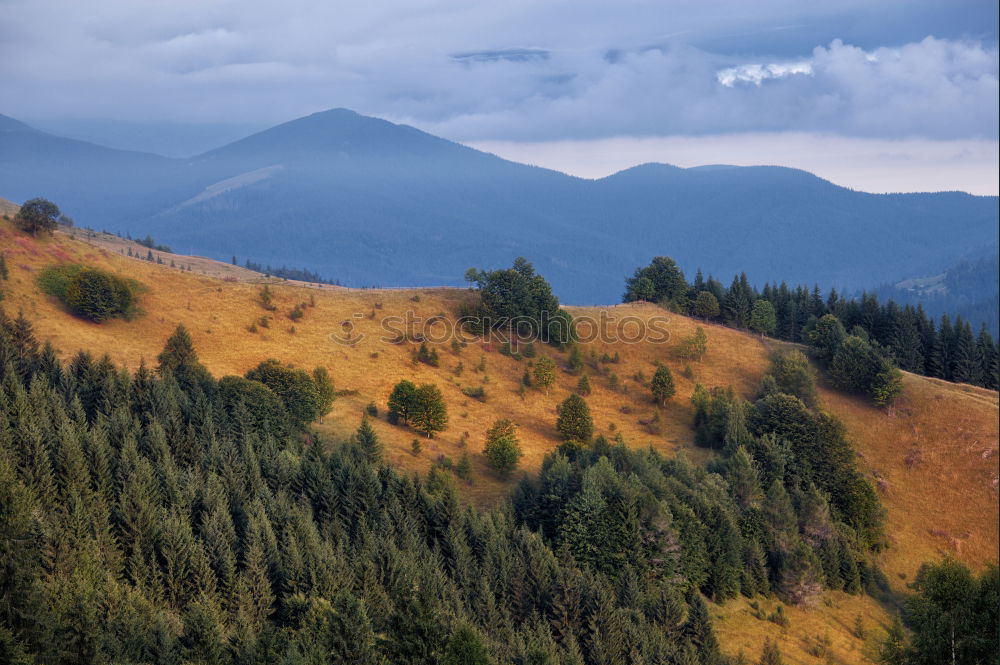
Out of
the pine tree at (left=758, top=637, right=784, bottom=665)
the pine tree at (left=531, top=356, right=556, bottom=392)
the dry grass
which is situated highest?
the pine tree at (left=531, top=356, right=556, bottom=392)

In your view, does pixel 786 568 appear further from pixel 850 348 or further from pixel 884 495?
pixel 850 348

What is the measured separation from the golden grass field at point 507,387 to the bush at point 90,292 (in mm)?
1327

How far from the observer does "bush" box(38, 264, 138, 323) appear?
3118 inches

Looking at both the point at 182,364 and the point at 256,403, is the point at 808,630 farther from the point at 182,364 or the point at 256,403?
the point at 182,364

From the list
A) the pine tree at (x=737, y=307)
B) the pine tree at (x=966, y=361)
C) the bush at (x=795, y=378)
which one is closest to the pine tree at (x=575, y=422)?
the bush at (x=795, y=378)

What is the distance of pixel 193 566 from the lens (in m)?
Answer: 37.0

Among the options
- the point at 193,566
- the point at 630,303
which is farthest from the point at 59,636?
the point at 630,303

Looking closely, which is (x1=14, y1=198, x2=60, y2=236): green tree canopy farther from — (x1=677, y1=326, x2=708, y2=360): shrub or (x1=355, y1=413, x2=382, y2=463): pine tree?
(x1=677, y1=326, x2=708, y2=360): shrub

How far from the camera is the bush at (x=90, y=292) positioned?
79.2m

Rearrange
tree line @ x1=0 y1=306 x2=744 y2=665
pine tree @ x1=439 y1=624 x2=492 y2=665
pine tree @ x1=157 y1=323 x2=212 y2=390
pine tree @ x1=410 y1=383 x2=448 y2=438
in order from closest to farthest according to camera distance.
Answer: pine tree @ x1=439 y1=624 x2=492 y2=665
tree line @ x1=0 y1=306 x2=744 y2=665
pine tree @ x1=157 y1=323 x2=212 y2=390
pine tree @ x1=410 y1=383 x2=448 y2=438

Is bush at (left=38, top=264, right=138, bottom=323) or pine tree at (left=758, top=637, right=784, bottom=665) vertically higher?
bush at (left=38, top=264, right=138, bottom=323)

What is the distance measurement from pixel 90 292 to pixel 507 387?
46953mm

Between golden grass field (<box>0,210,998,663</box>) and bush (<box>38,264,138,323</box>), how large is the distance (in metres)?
1.33

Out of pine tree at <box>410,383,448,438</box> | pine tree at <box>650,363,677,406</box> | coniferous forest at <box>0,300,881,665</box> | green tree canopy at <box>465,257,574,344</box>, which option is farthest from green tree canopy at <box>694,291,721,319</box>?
pine tree at <box>410,383,448,438</box>
